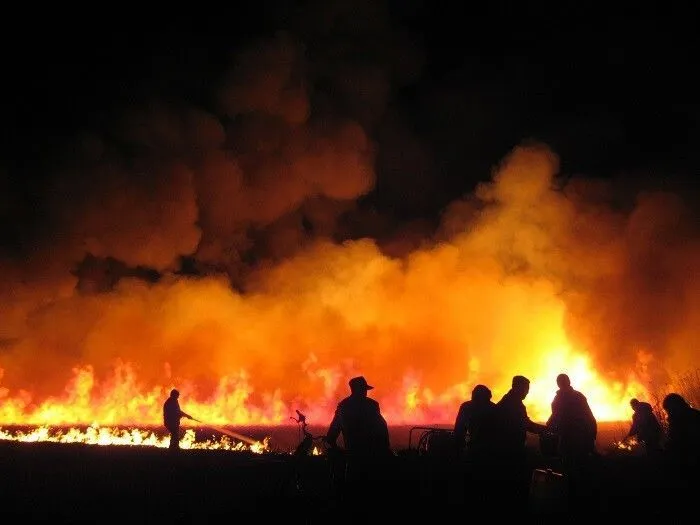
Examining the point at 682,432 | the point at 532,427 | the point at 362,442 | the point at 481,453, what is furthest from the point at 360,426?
the point at 682,432

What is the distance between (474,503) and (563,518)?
1245 mm

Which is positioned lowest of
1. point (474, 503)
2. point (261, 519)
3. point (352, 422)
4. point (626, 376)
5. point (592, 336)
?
point (261, 519)

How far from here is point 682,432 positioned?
5551 millimetres

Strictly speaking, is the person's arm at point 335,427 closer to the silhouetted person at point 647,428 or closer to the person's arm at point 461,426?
the person's arm at point 461,426

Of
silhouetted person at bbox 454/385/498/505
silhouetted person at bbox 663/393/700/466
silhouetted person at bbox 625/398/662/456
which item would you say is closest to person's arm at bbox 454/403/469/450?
silhouetted person at bbox 454/385/498/505

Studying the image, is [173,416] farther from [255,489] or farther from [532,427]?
[532,427]

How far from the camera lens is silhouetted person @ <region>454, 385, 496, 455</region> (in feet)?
17.2

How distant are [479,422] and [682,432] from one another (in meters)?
2.26

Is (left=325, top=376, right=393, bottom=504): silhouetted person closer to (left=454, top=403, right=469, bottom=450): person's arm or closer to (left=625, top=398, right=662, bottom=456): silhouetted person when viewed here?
(left=454, top=403, right=469, bottom=450): person's arm

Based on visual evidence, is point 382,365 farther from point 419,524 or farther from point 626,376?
point 419,524

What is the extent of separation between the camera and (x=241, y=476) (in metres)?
8.69

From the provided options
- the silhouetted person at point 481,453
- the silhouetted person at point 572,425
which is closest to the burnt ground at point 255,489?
the silhouetted person at point 481,453

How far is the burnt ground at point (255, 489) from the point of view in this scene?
5.74 metres

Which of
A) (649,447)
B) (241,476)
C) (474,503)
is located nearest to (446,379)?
(649,447)
